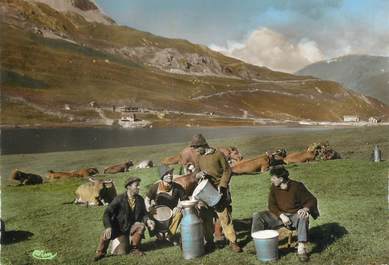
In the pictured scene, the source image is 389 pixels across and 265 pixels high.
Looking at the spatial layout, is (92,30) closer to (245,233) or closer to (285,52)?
(285,52)

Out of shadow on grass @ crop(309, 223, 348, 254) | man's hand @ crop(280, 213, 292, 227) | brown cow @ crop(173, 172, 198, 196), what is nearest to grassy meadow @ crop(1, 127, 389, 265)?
shadow on grass @ crop(309, 223, 348, 254)

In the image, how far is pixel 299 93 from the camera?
830 inches

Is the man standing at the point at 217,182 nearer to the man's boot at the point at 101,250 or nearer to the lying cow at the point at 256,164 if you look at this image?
the man's boot at the point at 101,250

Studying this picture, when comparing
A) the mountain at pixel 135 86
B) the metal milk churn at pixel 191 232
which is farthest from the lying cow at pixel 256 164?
the metal milk churn at pixel 191 232

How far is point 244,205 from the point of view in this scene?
12.1 m

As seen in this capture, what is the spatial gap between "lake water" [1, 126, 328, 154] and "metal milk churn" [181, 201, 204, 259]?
394 centimetres

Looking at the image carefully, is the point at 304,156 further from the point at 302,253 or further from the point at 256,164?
the point at 302,253

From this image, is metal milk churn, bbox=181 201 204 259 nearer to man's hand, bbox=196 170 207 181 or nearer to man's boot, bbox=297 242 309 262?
man's hand, bbox=196 170 207 181

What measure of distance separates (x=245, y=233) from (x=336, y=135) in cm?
501

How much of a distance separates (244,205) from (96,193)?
3.53 m

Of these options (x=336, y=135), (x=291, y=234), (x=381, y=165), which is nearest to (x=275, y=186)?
(x=291, y=234)

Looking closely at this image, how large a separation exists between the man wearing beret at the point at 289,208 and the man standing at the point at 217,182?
1.84 feet

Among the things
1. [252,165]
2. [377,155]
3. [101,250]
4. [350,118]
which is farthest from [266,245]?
[350,118]

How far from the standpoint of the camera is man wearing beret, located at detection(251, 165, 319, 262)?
9508 millimetres
